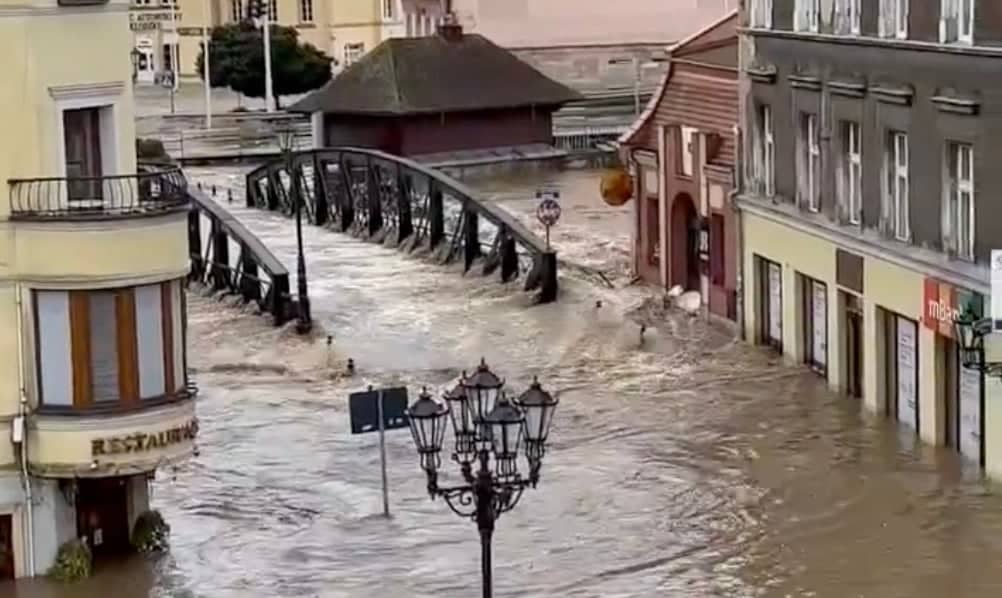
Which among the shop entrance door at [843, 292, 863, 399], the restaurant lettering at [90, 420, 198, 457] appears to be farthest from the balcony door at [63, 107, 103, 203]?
the shop entrance door at [843, 292, 863, 399]

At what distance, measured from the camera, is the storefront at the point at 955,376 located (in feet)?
103

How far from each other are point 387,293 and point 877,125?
57.7ft

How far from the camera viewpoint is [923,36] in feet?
109

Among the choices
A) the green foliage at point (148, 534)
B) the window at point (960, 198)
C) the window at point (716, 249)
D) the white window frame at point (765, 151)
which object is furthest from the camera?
the window at point (716, 249)

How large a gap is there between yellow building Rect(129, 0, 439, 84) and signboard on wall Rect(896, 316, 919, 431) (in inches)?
3266

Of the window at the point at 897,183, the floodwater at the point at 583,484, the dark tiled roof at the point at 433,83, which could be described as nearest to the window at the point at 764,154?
the floodwater at the point at 583,484

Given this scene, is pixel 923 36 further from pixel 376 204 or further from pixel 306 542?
pixel 376 204

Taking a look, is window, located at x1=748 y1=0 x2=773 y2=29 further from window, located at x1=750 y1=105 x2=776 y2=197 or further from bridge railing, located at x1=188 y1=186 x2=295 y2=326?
bridge railing, located at x1=188 y1=186 x2=295 y2=326

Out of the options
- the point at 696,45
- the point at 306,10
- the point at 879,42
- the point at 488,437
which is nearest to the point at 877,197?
the point at 879,42

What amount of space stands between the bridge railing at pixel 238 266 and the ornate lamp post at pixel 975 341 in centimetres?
1868

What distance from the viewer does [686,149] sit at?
4625 centimetres

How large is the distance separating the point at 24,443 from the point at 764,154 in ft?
62.0

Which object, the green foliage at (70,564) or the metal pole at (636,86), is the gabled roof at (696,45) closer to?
the green foliage at (70,564)

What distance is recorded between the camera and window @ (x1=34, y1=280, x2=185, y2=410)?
25.4 metres
